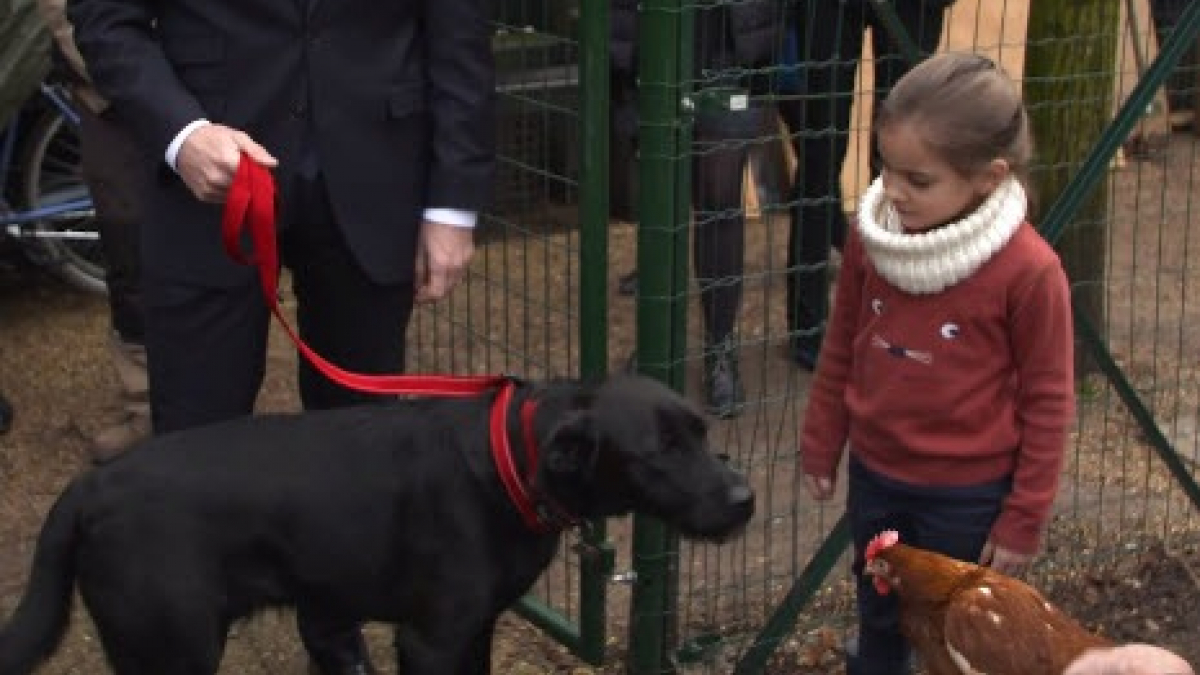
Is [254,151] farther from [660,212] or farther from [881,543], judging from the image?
[881,543]

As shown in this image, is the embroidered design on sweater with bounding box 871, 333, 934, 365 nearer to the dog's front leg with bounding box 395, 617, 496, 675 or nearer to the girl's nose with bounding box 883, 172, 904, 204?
the girl's nose with bounding box 883, 172, 904, 204

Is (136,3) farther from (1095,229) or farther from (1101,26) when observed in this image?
(1095,229)

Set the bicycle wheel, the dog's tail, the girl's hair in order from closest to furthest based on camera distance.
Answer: the girl's hair, the dog's tail, the bicycle wheel

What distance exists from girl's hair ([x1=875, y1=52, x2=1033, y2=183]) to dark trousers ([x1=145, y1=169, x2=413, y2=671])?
1088 millimetres

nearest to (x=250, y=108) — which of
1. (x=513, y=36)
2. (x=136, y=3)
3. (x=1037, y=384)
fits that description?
(x=136, y=3)

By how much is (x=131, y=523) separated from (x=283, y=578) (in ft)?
0.97

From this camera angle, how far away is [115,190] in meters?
5.21

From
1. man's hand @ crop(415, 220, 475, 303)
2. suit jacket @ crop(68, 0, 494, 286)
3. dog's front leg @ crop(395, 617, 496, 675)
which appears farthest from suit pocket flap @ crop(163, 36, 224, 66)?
dog's front leg @ crop(395, 617, 496, 675)

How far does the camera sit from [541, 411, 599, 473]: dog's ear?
310 cm

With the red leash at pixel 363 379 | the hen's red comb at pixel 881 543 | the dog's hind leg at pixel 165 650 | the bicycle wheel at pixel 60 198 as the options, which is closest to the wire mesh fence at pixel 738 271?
the red leash at pixel 363 379

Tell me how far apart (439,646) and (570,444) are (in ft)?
1.64

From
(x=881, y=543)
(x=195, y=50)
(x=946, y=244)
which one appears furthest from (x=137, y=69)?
(x=881, y=543)

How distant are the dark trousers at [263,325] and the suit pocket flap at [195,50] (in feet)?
0.92

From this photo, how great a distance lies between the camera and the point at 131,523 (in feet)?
10.4
